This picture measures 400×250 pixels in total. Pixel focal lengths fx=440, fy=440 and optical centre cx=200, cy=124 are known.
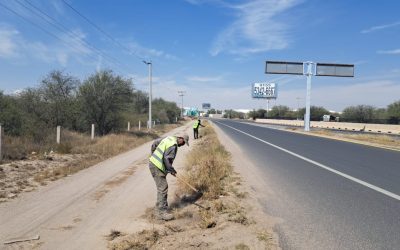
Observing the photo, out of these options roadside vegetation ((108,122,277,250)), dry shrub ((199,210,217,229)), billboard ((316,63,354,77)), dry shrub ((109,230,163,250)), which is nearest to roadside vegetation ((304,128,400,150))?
billboard ((316,63,354,77))

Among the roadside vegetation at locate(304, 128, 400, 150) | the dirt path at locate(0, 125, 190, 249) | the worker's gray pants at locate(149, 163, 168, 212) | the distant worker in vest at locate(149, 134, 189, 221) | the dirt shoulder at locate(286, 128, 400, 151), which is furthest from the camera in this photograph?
the roadside vegetation at locate(304, 128, 400, 150)

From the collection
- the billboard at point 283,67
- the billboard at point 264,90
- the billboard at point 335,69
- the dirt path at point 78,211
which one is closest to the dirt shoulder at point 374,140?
the billboard at point 335,69

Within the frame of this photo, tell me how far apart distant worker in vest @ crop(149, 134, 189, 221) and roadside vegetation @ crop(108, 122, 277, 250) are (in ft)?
0.75

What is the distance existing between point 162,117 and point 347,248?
248 feet

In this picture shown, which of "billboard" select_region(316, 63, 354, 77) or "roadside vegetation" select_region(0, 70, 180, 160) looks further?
"billboard" select_region(316, 63, 354, 77)

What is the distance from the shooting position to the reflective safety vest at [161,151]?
787cm

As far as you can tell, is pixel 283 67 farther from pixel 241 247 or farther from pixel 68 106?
pixel 241 247

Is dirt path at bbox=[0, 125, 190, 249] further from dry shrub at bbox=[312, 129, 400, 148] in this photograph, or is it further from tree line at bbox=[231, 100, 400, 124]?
tree line at bbox=[231, 100, 400, 124]

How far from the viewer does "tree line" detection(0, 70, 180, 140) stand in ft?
73.1

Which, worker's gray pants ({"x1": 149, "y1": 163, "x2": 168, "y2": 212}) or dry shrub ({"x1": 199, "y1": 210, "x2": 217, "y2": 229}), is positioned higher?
worker's gray pants ({"x1": 149, "y1": 163, "x2": 168, "y2": 212})

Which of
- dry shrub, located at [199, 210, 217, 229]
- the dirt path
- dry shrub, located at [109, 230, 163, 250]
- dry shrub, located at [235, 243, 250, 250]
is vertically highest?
dry shrub, located at [235, 243, 250, 250]

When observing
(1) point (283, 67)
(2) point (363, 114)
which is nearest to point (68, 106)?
(1) point (283, 67)

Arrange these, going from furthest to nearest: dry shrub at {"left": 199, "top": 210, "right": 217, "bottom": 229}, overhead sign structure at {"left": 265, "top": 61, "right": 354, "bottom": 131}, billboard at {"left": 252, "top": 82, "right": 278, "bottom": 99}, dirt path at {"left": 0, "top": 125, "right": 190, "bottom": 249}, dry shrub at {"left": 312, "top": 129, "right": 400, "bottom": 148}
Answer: billboard at {"left": 252, "top": 82, "right": 278, "bottom": 99} < overhead sign structure at {"left": 265, "top": 61, "right": 354, "bottom": 131} < dry shrub at {"left": 312, "top": 129, "right": 400, "bottom": 148} < dry shrub at {"left": 199, "top": 210, "right": 217, "bottom": 229} < dirt path at {"left": 0, "top": 125, "right": 190, "bottom": 249}

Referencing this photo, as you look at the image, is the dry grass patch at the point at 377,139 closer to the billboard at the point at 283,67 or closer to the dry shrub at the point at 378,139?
the dry shrub at the point at 378,139
